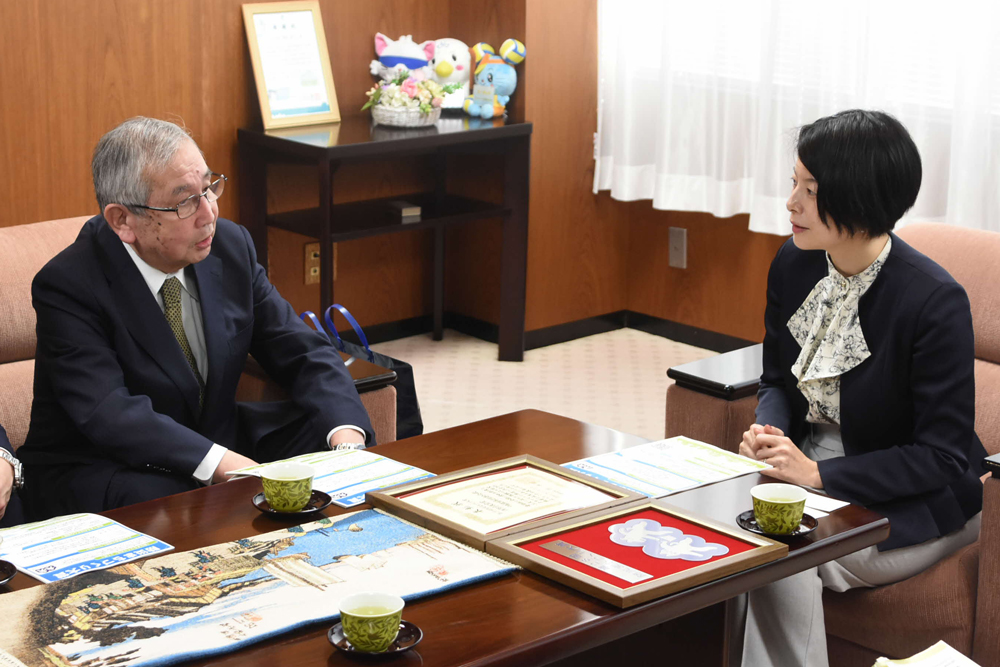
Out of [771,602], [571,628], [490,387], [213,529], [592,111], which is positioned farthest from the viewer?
[592,111]

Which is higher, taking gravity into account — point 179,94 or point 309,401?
point 179,94

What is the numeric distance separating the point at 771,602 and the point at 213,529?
873 mm

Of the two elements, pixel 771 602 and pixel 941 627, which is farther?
pixel 941 627

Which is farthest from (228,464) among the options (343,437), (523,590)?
(523,590)

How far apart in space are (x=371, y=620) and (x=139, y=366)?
111 cm

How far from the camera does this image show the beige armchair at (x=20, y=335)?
2.45 metres

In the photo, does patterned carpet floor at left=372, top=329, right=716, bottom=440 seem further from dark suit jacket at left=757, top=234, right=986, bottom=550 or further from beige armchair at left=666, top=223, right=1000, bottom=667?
dark suit jacket at left=757, top=234, right=986, bottom=550

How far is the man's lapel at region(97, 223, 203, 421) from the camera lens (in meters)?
2.21

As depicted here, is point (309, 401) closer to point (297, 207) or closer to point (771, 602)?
point (771, 602)

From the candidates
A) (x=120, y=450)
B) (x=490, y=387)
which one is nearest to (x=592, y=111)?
(x=490, y=387)

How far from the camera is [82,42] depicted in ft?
12.3

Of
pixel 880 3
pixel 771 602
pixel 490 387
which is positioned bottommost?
pixel 490 387

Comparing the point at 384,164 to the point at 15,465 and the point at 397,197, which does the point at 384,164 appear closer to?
the point at 397,197

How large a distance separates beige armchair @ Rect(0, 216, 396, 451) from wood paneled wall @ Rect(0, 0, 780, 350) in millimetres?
1314
